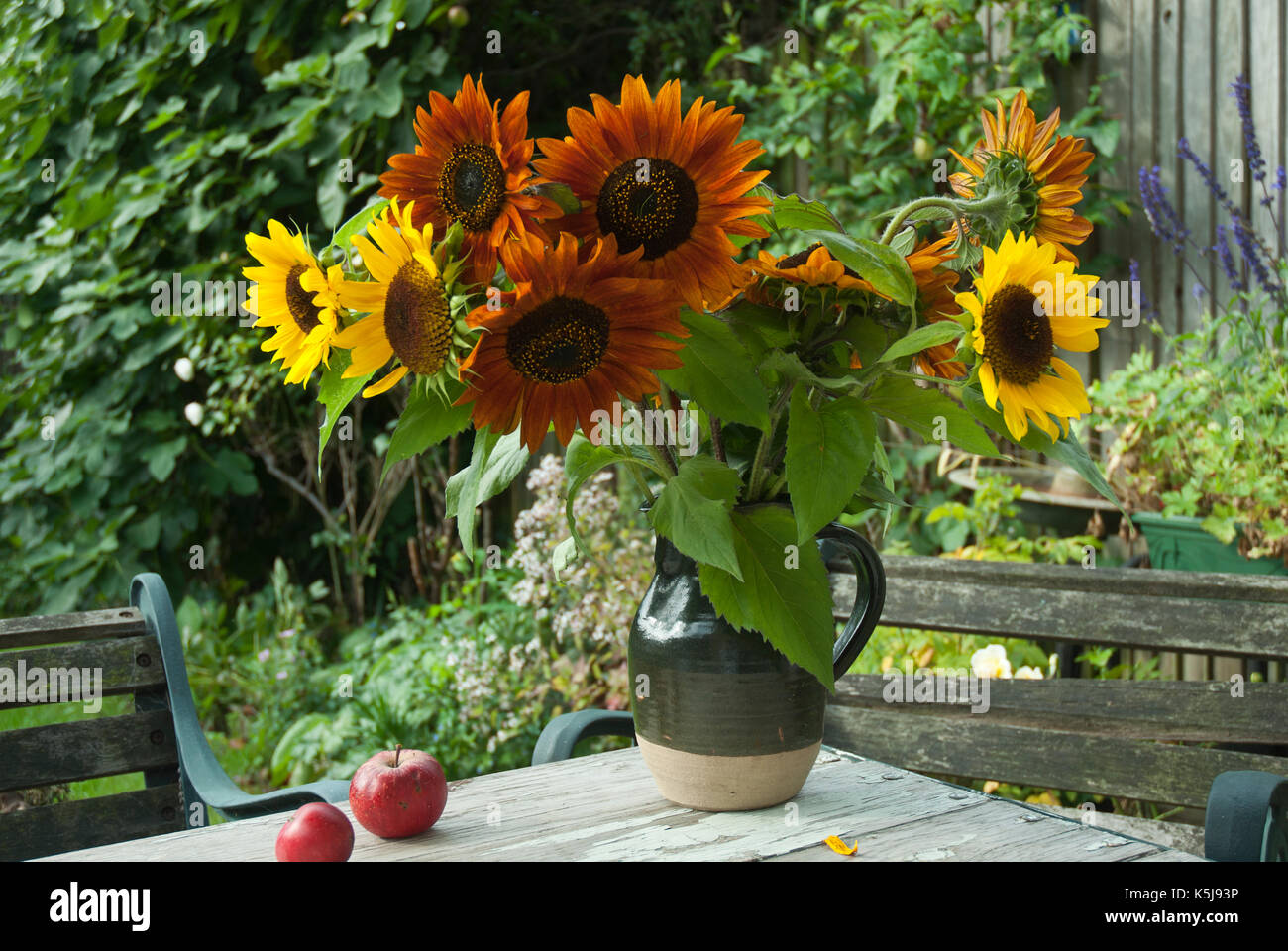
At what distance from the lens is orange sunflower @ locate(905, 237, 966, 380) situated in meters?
0.95

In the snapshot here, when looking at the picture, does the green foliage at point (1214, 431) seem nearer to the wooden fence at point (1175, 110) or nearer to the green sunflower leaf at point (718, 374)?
the wooden fence at point (1175, 110)

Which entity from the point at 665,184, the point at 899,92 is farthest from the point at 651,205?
the point at 899,92

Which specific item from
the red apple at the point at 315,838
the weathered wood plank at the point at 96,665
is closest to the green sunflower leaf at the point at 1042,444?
the red apple at the point at 315,838

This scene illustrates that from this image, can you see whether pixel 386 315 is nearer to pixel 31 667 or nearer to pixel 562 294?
pixel 562 294

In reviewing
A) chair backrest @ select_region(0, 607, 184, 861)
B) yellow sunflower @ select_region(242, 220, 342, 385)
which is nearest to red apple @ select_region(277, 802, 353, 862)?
yellow sunflower @ select_region(242, 220, 342, 385)

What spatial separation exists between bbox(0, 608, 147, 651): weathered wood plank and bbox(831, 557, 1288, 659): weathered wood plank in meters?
1.11

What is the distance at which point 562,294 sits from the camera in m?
0.81

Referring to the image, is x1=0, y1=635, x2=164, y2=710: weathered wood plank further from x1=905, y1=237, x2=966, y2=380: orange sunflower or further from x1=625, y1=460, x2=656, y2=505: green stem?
x1=905, y1=237, x2=966, y2=380: orange sunflower

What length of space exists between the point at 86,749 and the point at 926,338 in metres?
1.32

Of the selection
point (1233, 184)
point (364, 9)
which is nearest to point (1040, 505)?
point (1233, 184)

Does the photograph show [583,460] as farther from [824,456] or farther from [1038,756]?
[1038,756]

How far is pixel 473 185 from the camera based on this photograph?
0.86 metres

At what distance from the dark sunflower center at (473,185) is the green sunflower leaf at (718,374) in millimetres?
176

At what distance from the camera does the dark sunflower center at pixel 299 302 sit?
94cm
